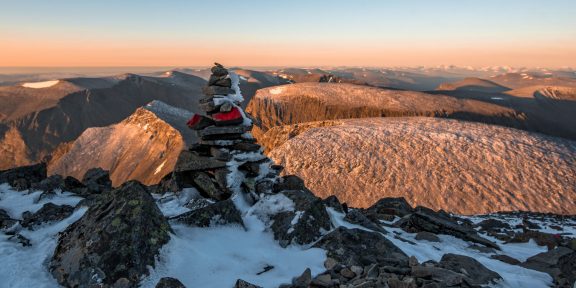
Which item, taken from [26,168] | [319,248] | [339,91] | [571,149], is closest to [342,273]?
[319,248]

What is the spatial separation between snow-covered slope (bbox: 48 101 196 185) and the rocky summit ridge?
57.2 metres

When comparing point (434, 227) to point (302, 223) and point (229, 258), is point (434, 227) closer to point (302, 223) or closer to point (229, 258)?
point (302, 223)

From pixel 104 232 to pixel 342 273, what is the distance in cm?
585

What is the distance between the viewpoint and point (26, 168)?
19375 mm

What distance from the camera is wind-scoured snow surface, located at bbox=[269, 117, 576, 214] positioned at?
4091cm

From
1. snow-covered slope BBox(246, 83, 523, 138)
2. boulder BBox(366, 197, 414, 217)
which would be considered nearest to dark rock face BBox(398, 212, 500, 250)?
boulder BBox(366, 197, 414, 217)

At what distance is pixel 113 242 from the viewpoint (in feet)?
28.6

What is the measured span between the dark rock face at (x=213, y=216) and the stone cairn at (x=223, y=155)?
8.13ft

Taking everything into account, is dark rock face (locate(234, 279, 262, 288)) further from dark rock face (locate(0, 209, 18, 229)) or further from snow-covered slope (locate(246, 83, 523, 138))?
snow-covered slope (locate(246, 83, 523, 138))

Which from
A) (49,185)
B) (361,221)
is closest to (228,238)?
(361,221)

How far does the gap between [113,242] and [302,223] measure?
230 inches

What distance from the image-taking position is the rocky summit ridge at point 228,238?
8.49 meters

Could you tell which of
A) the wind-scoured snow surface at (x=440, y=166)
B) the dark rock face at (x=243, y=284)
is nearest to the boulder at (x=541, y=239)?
the dark rock face at (x=243, y=284)

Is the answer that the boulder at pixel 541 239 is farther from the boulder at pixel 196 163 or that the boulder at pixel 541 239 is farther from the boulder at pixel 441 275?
the boulder at pixel 196 163
